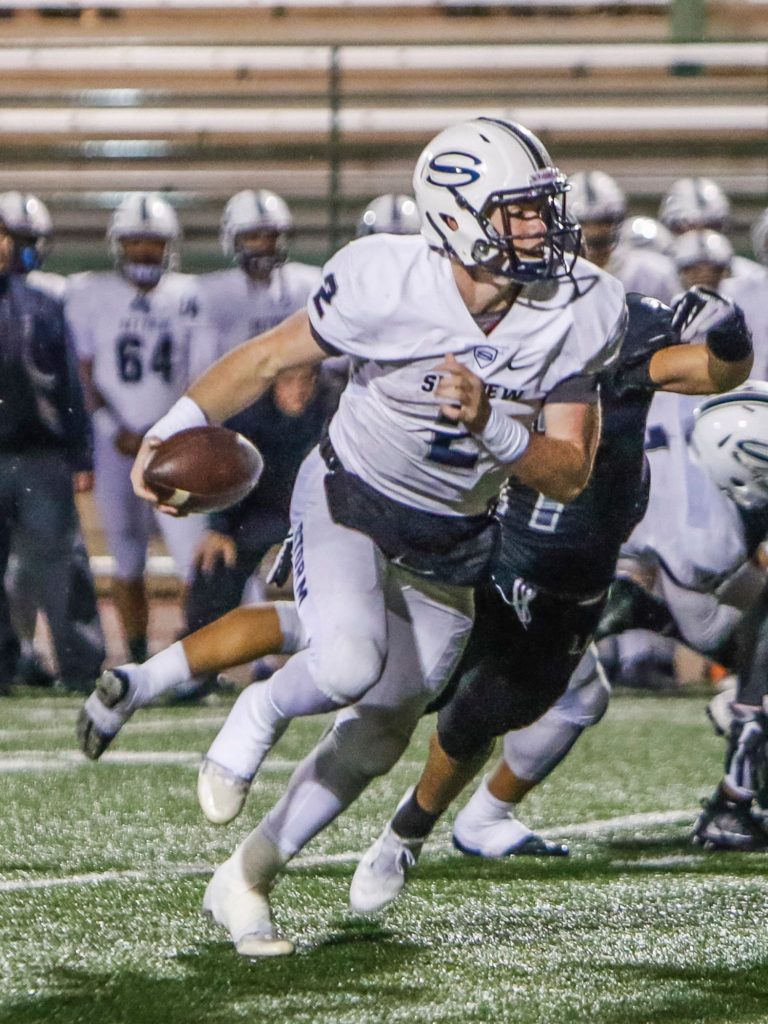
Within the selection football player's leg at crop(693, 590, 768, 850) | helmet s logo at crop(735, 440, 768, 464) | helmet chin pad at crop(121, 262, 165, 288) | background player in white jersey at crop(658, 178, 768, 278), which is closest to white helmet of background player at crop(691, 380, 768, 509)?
helmet s logo at crop(735, 440, 768, 464)

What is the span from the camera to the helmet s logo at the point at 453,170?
288cm

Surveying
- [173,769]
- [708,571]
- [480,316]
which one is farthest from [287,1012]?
[708,571]

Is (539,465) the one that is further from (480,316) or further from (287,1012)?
(287,1012)

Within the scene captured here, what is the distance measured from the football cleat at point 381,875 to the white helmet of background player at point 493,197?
101cm

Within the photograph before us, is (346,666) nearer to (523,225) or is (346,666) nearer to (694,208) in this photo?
(523,225)

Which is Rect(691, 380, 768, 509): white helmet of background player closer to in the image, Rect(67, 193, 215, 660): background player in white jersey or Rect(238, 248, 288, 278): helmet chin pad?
Rect(67, 193, 215, 660): background player in white jersey

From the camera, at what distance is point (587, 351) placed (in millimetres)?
2926

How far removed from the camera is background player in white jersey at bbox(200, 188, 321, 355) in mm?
6402

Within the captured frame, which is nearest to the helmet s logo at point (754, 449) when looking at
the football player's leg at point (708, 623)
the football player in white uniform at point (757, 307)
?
the football player's leg at point (708, 623)

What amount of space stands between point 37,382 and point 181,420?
3037 mm

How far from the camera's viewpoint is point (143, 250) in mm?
6438

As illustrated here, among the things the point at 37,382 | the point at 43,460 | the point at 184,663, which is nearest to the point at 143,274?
the point at 37,382

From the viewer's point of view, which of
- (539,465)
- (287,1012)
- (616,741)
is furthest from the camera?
(616,741)

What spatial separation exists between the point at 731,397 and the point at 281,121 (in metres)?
6.53
